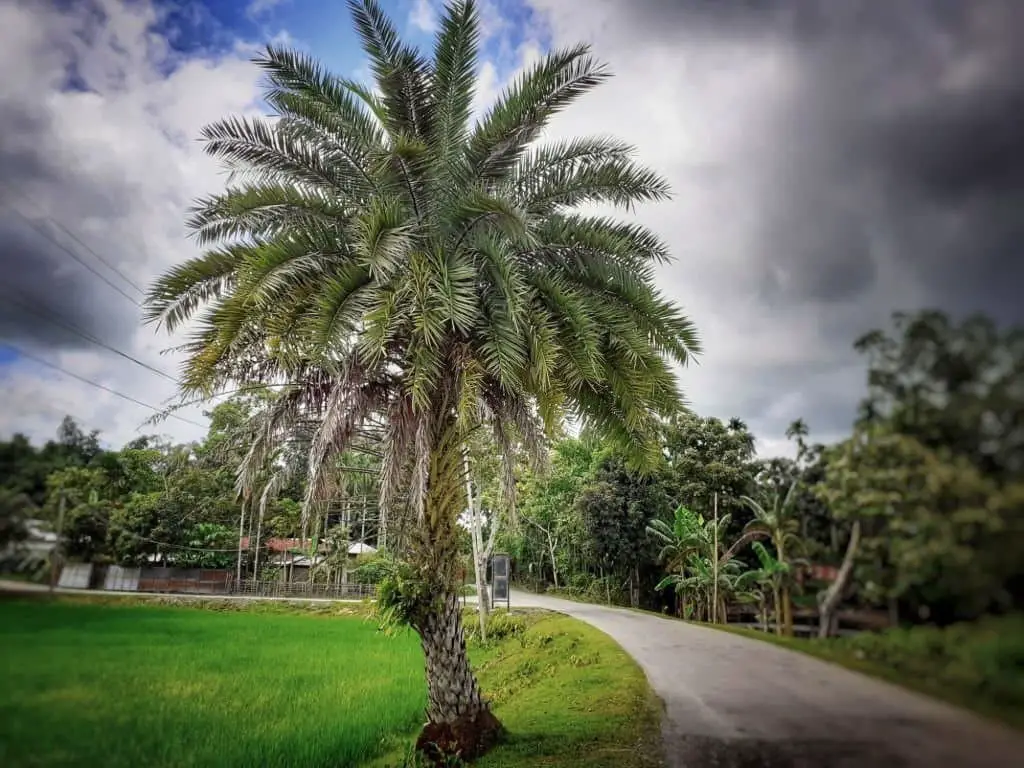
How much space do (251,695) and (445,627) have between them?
214cm

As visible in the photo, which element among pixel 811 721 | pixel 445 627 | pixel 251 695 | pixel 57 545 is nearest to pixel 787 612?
pixel 811 721

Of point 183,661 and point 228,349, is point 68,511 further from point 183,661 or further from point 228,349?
point 228,349

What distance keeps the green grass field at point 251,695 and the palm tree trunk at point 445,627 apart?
392mm

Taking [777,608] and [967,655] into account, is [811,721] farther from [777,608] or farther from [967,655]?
[967,655]

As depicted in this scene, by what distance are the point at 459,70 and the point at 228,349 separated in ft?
11.5

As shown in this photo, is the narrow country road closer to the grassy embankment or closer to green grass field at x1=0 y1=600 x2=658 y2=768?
the grassy embankment

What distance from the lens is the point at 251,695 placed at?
591 centimetres

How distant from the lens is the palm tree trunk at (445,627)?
686cm

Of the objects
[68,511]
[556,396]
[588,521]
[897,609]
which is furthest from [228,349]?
[588,521]

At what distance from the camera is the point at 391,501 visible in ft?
24.4

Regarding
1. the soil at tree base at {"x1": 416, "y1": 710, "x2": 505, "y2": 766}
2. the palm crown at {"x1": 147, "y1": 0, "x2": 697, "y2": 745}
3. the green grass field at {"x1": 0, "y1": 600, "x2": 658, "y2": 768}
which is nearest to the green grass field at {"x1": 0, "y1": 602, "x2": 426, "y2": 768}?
the green grass field at {"x1": 0, "y1": 600, "x2": 658, "y2": 768}

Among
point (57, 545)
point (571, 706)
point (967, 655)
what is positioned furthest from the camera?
point (571, 706)

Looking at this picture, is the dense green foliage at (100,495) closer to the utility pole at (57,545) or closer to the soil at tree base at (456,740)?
the utility pole at (57,545)

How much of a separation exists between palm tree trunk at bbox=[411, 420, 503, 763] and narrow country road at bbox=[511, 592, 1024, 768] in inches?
200
